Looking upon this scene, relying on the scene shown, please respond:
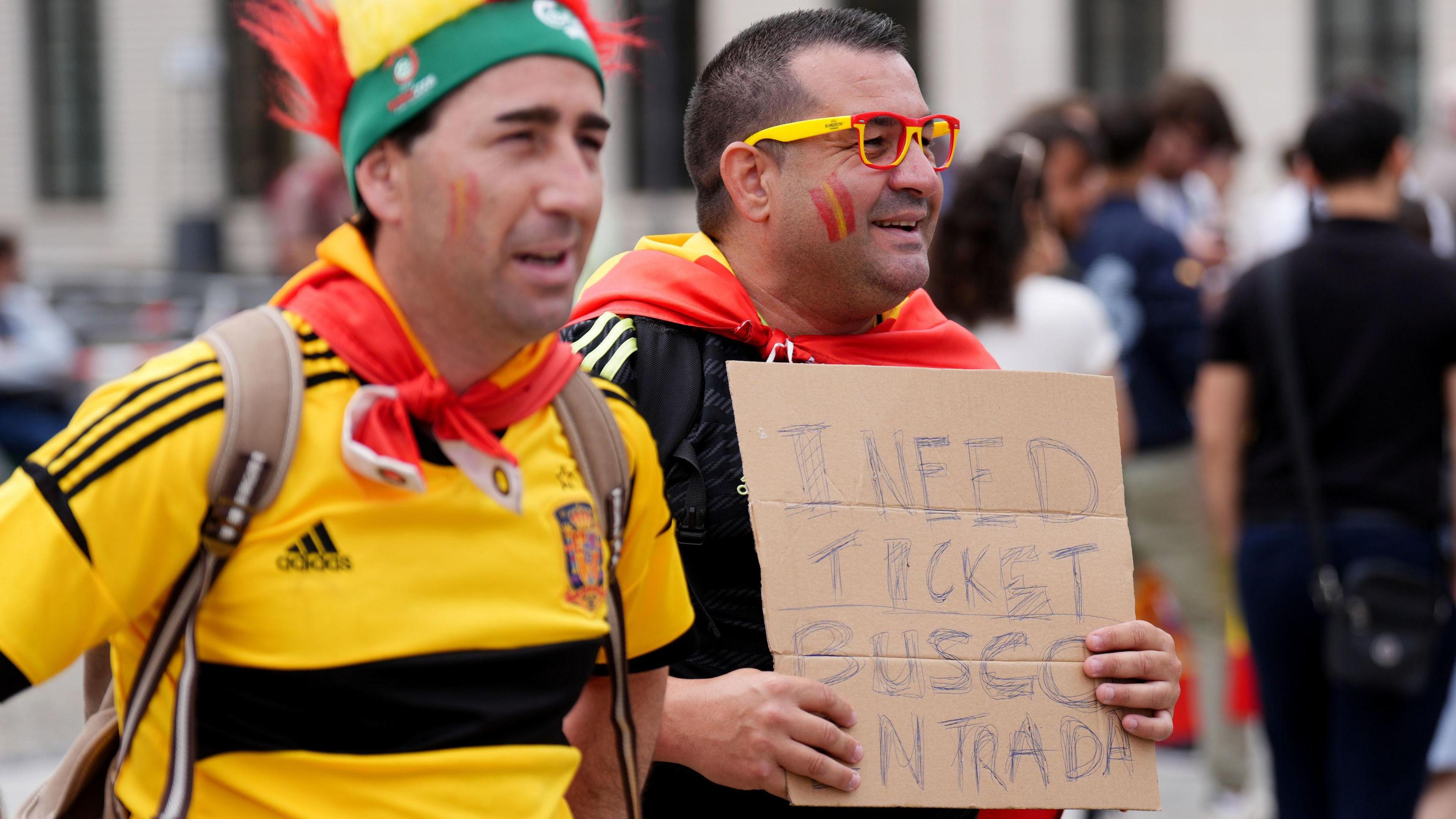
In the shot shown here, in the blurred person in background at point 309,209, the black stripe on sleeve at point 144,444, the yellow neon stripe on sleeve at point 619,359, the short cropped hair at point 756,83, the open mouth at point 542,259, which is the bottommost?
the black stripe on sleeve at point 144,444

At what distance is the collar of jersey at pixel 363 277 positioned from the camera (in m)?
1.89

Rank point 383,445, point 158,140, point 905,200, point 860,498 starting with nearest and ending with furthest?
point 383,445
point 860,498
point 905,200
point 158,140

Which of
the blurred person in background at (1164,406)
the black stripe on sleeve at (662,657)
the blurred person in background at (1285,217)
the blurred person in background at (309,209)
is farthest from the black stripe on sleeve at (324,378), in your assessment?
the blurred person in background at (309,209)

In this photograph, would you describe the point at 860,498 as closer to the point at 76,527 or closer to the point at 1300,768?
the point at 76,527

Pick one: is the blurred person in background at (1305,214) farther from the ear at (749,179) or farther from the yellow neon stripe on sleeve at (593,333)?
the yellow neon stripe on sleeve at (593,333)

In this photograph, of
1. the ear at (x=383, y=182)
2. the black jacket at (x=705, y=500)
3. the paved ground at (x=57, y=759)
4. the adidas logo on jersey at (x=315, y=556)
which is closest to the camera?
the adidas logo on jersey at (x=315, y=556)

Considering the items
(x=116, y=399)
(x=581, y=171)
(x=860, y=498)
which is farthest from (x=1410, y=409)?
(x=116, y=399)

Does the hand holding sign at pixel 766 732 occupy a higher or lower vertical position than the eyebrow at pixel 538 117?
lower

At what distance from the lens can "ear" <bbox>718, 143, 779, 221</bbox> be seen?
2623 millimetres

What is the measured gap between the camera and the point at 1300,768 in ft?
15.4

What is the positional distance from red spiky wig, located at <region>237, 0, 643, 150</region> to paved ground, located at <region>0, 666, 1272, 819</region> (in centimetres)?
413

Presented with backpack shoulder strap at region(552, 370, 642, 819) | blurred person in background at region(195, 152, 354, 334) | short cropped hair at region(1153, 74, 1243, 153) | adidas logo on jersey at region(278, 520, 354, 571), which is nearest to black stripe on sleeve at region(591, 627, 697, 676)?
backpack shoulder strap at region(552, 370, 642, 819)

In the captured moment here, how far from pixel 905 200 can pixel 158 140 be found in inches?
960

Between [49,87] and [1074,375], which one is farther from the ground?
[49,87]
